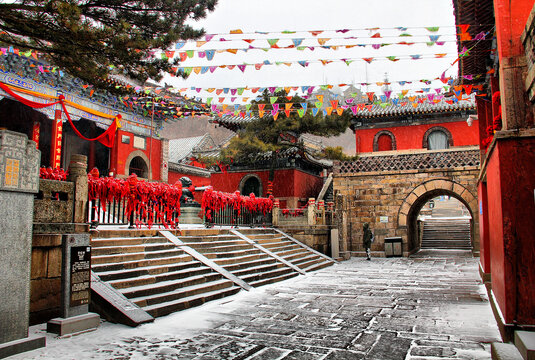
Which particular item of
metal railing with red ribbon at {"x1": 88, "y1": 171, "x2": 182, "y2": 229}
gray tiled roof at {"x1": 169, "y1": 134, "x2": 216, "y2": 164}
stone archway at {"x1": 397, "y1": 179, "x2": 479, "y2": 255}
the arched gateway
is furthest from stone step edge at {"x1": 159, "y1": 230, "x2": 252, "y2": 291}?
gray tiled roof at {"x1": 169, "y1": 134, "x2": 216, "y2": 164}

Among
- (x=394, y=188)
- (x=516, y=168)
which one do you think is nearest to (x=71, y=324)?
(x=516, y=168)

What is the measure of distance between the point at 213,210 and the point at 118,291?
693 cm

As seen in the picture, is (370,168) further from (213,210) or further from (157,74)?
(157,74)

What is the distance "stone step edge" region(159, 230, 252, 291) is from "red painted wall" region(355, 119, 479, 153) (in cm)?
1432

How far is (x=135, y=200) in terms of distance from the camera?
884cm

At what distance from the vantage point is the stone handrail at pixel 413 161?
1623 centimetres

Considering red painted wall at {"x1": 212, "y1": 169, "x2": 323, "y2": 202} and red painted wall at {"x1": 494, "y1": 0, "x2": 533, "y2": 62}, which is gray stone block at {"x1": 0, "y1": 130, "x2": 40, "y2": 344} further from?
red painted wall at {"x1": 212, "y1": 169, "x2": 323, "y2": 202}

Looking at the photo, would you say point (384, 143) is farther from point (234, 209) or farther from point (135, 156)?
point (135, 156)

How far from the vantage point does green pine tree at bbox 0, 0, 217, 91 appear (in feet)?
15.3

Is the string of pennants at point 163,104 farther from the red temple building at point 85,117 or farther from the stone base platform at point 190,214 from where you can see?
the stone base platform at point 190,214

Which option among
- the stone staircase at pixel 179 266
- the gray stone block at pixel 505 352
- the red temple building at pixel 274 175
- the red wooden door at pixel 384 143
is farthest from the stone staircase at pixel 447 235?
the gray stone block at pixel 505 352

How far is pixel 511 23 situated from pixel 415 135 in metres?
16.2

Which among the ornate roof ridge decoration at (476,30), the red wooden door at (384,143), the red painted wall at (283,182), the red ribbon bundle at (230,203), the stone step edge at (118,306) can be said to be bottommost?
the stone step edge at (118,306)

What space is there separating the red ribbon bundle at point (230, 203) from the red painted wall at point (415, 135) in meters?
8.02
